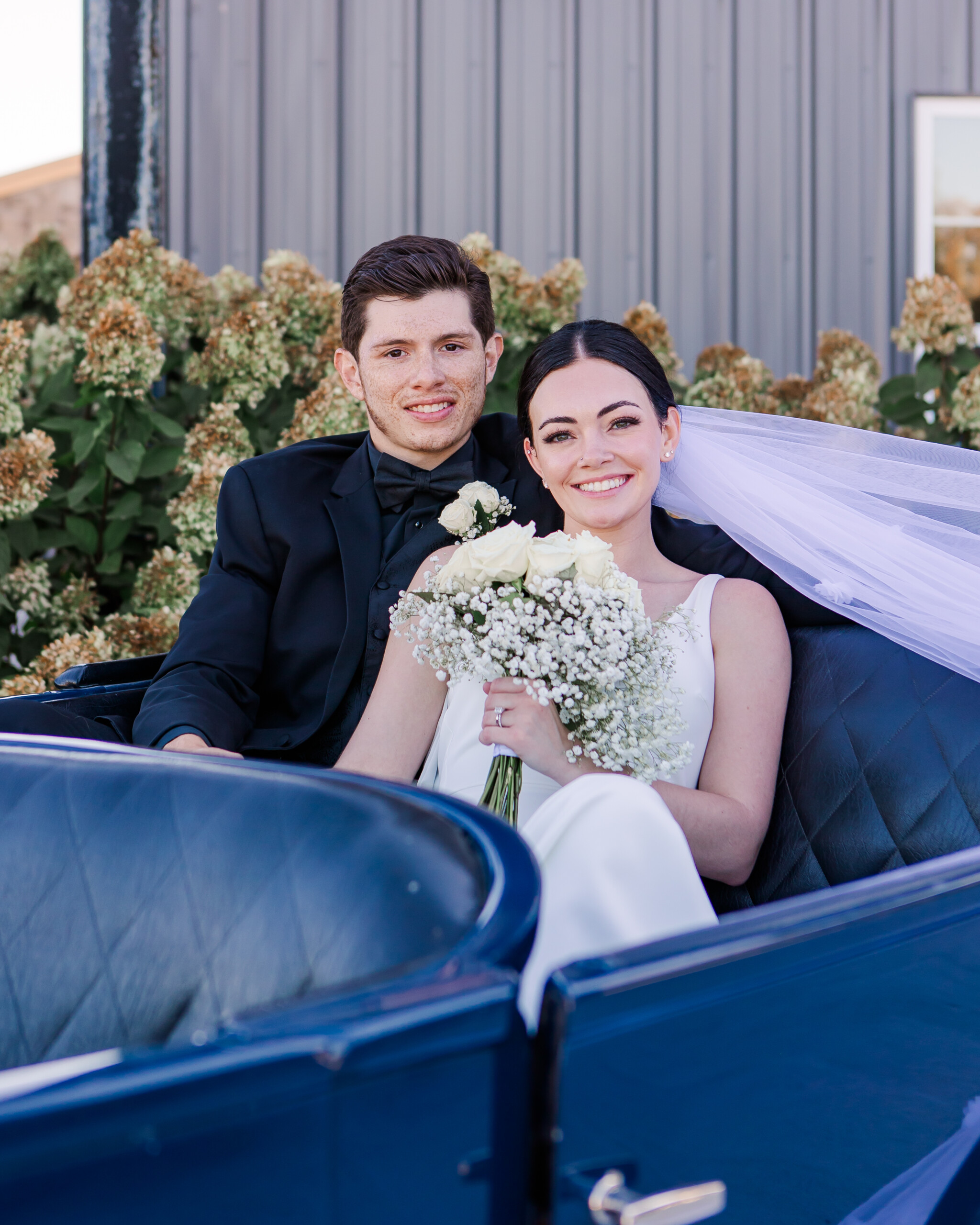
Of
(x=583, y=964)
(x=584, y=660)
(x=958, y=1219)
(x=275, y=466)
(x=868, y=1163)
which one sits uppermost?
(x=275, y=466)

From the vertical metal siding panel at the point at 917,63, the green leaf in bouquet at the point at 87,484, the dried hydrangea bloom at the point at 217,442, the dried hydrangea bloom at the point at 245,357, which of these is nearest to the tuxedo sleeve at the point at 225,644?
the dried hydrangea bloom at the point at 217,442

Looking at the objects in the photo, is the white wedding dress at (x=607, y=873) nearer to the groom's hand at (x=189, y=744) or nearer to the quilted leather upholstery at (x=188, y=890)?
the quilted leather upholstery at (x=188, y=890)

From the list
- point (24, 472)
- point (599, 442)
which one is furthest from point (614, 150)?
point (599, 442)

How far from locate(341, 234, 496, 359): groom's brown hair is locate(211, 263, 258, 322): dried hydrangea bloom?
5.62 feet

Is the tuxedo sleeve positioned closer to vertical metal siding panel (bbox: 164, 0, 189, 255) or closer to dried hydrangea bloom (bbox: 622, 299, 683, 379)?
dried hydrangea bloom (bbox: 622, 299, 683, 379)

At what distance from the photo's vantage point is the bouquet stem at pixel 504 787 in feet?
5.68

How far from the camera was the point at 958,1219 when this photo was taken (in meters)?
1.08

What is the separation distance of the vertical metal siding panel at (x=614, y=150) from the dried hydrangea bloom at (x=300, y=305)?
142cm

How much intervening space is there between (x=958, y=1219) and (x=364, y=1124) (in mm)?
697

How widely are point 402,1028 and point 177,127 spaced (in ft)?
16.3

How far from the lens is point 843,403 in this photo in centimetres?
405

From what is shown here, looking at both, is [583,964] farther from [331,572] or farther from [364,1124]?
[331,572]

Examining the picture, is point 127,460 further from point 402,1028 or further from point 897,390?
point 402,1028

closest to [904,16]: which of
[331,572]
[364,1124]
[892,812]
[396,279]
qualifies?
[396,279]
